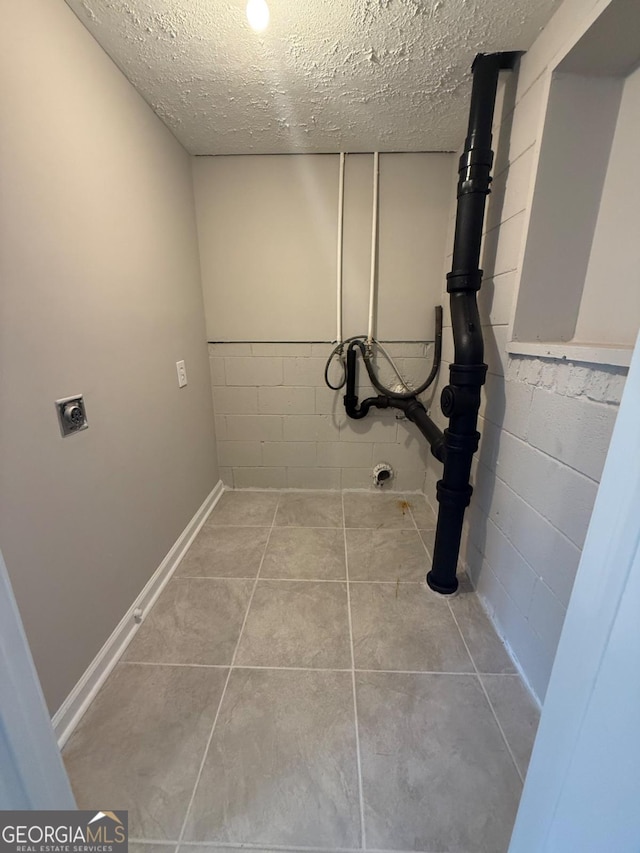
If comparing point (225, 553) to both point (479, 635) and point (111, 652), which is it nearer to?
point (111, 652)

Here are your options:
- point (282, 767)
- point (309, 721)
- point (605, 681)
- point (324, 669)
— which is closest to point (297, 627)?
point (324, 669)

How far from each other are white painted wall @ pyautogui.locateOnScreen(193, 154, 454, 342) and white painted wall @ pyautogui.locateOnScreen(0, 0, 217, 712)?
0.43 meters

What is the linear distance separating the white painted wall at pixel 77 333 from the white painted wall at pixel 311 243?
0.43 meters

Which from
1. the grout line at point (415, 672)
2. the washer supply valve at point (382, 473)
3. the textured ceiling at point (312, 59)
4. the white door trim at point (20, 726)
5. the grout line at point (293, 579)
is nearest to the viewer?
the white door trim at point (20, 726)

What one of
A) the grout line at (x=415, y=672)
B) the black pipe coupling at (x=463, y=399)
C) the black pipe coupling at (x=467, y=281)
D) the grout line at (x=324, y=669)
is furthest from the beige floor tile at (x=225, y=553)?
the black pipe coupling at (x=467, y=281)

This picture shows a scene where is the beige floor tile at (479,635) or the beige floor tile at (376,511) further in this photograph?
the beige floor tile at (376,511)

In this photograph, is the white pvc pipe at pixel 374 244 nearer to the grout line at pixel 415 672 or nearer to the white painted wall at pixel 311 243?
the white painted wall at pixel 311 243

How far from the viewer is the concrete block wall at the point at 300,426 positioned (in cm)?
223

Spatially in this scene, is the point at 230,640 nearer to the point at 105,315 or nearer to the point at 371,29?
the point at 105,315

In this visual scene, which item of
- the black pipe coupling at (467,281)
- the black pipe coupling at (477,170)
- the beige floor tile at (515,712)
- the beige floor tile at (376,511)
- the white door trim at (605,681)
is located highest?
the black pipe coupling at (477,170)

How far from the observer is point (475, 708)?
105 centimetres

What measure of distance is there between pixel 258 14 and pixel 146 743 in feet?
7.70

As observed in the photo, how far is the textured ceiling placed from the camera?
3.44 feet

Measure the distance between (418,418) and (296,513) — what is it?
3.49 feet
